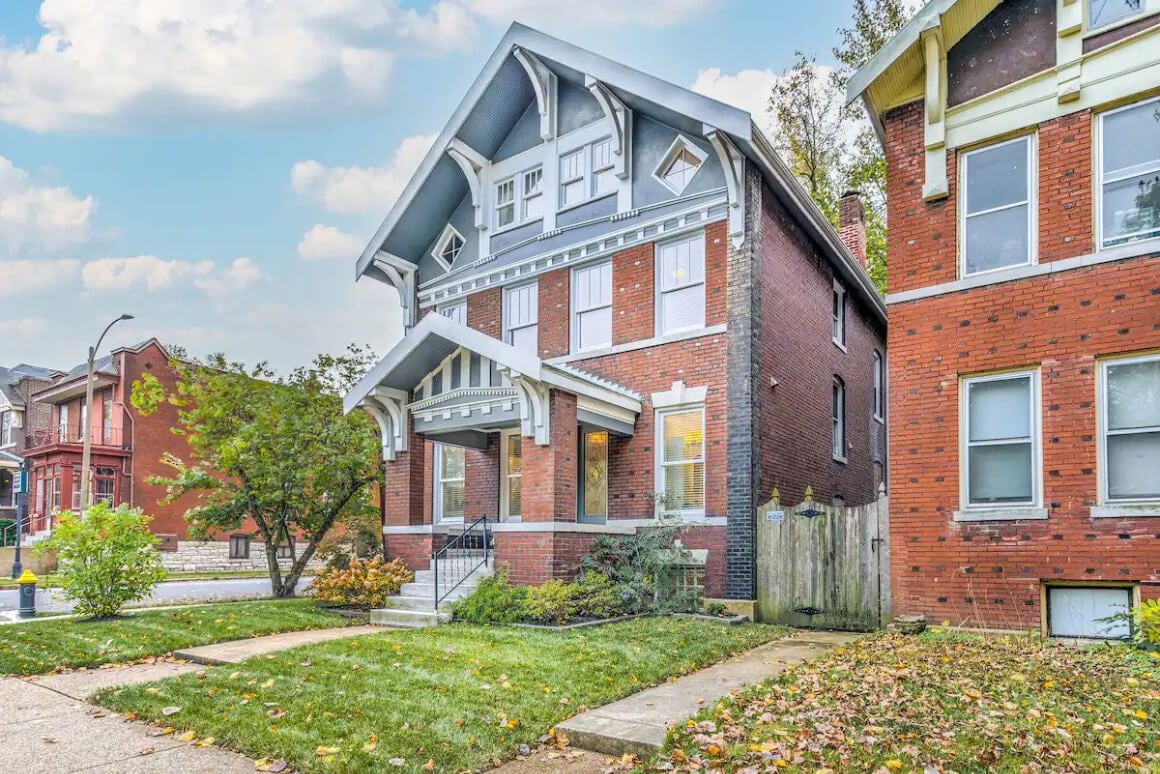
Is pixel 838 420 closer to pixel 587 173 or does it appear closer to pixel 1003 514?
pixel 587 173

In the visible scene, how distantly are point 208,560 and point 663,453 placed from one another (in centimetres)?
2253

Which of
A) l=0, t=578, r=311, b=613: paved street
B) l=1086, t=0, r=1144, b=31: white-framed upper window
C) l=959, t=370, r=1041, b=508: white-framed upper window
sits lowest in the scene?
l=0, t=578, r=311, b=613: paved street

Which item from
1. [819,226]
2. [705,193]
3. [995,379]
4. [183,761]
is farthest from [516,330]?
[183,761]

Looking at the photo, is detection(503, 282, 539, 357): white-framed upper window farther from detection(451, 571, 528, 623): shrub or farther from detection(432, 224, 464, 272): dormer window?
detection(451, 571, 528, 623): shrub

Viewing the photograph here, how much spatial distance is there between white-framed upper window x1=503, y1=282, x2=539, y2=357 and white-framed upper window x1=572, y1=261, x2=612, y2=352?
3.22ft

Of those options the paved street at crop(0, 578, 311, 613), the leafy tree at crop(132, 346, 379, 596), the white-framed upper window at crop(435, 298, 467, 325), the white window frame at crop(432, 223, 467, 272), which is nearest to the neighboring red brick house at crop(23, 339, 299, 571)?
the paved street at crop(0, 578, 311, 613)

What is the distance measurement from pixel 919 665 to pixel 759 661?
176 cm

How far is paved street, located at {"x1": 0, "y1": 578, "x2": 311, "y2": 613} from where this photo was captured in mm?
15464

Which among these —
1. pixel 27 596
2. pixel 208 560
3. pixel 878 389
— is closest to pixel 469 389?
pixel 27 596

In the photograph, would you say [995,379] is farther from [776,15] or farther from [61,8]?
[61,8]

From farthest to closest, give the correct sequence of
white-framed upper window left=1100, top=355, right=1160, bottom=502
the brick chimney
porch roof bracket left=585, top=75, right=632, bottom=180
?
the brick chimney → porch roof bracket left=585, top=75, right=632, bottom=180 → white-framed upper window left=1100, top=355, right=1160, bottom=502

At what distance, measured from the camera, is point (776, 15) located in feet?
67.8

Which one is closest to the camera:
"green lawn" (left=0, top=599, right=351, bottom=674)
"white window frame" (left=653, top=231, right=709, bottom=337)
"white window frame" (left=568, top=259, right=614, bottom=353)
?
"green lawn" (left=0, top=599, right=351, bottom=674)

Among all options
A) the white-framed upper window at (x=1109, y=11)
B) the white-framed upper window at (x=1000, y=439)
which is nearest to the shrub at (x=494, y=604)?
the white-framed upper window at (x=1000, y=439)
